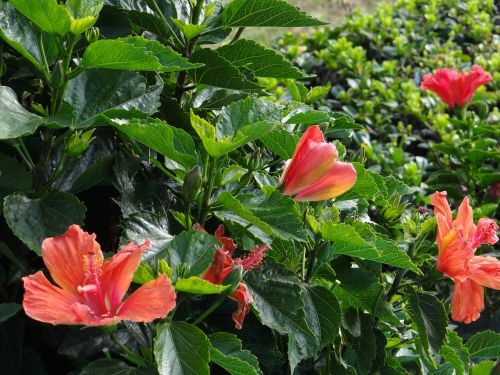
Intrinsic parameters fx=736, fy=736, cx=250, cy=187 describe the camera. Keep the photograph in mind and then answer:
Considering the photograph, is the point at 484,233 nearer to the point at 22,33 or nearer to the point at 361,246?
the point at 361,246

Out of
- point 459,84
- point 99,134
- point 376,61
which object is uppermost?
point 99,134

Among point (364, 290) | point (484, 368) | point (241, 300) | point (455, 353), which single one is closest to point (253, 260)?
point (241, 300)

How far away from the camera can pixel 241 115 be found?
3.61ft

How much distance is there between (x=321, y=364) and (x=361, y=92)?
2.27 m

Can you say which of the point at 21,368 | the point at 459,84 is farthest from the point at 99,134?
the point at 459,84

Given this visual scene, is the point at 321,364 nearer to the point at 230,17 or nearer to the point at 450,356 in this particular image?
the point at 450,356

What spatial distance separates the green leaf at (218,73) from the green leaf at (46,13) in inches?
A: 11.2

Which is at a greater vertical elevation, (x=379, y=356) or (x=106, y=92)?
(x=106, y=92)

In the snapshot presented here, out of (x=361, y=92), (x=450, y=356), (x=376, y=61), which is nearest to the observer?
(x=450, y=356)

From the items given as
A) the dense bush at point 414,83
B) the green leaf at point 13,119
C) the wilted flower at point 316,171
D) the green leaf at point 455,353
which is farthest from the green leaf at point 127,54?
the dense bush at point 414,83

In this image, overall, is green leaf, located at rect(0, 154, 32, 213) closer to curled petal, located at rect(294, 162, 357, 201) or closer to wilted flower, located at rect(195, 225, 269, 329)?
wilted flower, located at rect(195, 225, 269, 329)

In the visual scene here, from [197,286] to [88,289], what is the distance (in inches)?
5.0

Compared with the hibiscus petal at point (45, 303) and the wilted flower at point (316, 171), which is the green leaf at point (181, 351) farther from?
the wilted flower at point (316, 171)

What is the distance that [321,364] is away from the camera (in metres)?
1.28
